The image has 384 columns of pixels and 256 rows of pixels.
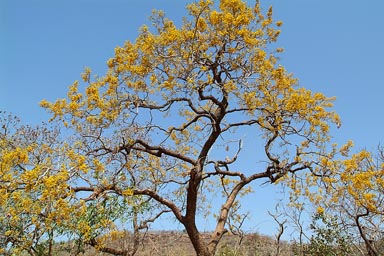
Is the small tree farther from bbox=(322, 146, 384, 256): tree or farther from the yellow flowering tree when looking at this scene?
the yellow flowering tree

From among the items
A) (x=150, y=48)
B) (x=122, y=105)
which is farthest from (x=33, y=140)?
(x=150, y=48)

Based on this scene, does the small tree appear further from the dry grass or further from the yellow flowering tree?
the yellow flowering tree

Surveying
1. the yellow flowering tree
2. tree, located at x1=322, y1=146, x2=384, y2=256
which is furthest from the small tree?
the yellow flowering tree

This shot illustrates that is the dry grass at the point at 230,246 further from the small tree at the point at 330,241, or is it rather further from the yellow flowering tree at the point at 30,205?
the yellow flowering tree at the point at 30,205

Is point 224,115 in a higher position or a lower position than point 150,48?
lower

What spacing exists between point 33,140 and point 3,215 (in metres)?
5.41

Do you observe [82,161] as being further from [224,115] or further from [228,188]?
[228,188]

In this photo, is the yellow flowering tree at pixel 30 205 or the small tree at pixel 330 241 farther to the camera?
the small tree at pixel 330 241

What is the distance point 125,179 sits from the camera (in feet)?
28.2

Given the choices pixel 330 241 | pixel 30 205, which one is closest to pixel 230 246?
pixel 330 241

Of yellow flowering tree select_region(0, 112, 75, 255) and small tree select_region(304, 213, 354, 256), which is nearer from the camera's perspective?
yellow flowering tree select_region(0, 112, 75, 255)

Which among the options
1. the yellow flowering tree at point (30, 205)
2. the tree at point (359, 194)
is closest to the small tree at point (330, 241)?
the tree at point (359, 194)

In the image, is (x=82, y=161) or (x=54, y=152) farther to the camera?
(x=54, y=152)

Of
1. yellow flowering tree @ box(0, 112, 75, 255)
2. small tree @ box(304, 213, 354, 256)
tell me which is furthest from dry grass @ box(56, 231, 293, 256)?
yellow flowering tree @ box(0, 112, 75, 255)
